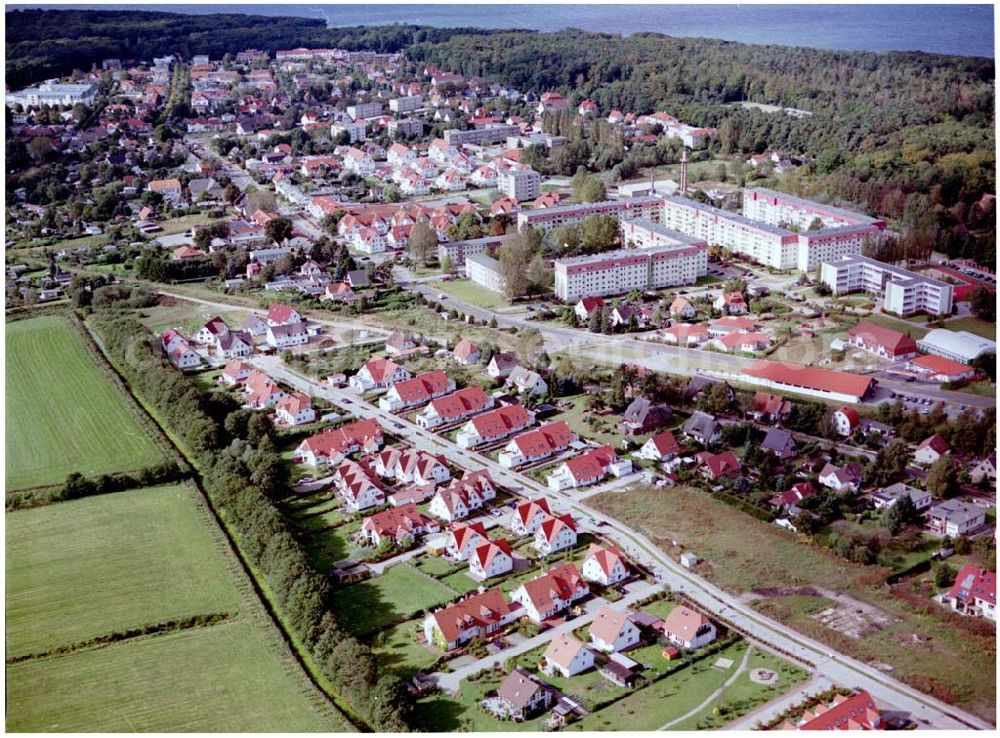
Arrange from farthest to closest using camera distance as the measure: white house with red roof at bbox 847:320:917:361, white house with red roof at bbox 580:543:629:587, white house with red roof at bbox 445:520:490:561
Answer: white house with red roof at bbox 847:320:917:361
white house with red roof at bbox 445:520:490:561
white house with red roof at bbox 580:543:629:587

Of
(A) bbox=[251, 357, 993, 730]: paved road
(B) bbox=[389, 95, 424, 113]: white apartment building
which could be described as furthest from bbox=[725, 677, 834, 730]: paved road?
(B) bbox=[389, 95, 424, 113]: white apartment building

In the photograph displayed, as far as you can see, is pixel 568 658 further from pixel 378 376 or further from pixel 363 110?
pixel 363 110

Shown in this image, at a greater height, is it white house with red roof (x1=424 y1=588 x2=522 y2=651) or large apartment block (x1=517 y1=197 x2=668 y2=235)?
large apartment block (x1=517 y1=197 x2=668 y2=235)

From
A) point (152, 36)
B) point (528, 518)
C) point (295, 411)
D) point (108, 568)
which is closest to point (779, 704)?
point (528, 518)

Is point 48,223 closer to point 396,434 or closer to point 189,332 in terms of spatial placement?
point 189,332

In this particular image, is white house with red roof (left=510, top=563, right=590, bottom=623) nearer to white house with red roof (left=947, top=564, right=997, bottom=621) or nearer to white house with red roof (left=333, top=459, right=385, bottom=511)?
white house with red roof (left=333, top=459, right=385, bottom=511)

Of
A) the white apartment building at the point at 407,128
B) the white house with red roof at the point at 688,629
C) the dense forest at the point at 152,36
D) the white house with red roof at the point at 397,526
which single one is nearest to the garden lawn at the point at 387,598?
the white house with red roof at the point at 397,526

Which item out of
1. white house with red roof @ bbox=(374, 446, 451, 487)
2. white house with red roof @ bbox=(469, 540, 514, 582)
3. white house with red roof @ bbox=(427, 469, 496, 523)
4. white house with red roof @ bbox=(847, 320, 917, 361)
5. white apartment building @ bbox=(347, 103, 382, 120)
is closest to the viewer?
white house with red roof @ bbox=(469, 540, 514, 582)
